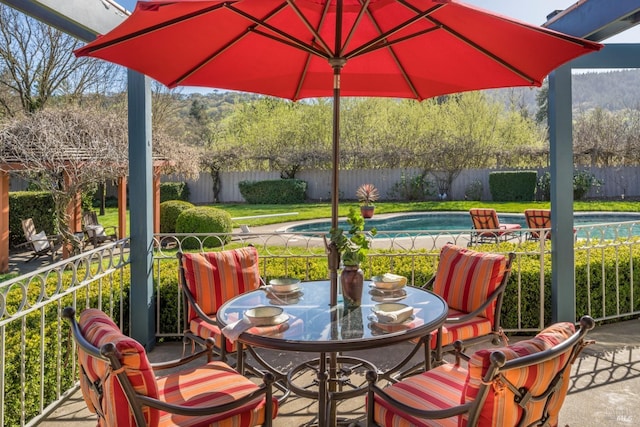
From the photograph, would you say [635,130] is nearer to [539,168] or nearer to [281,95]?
[539,168]

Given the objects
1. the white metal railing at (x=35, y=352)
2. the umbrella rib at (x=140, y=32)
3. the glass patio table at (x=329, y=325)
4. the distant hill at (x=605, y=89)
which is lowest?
the white metal railing at (x=35, y=352)

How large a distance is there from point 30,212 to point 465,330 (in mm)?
12463

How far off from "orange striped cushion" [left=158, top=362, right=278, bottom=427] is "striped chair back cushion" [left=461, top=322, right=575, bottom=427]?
0.83m

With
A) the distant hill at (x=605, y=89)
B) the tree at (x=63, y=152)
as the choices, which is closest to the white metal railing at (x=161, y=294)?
the tree at (x=63, y=152)

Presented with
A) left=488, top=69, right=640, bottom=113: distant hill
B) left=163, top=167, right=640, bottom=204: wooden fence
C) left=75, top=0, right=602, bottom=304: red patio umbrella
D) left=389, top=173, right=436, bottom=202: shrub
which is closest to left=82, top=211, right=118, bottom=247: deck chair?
left=75, top=0, right=602, bottom=304: red patio umbrella

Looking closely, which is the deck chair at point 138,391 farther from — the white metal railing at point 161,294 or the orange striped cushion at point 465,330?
the orange striped cushion at point 465,330

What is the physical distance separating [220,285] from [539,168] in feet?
66.8

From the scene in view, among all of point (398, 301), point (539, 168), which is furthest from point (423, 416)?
point (539, 168)

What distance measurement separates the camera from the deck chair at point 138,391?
1537 mm

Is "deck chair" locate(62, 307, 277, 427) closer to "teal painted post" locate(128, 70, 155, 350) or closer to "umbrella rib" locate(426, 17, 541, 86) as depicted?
"teal painted post" locate(128, 70, 155, 350)

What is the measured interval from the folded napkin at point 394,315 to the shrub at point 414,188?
60.5ft

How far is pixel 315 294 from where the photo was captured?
282 cm

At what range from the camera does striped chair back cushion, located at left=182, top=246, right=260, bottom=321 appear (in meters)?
3.16

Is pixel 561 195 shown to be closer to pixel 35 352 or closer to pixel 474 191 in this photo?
pixel 35 352
